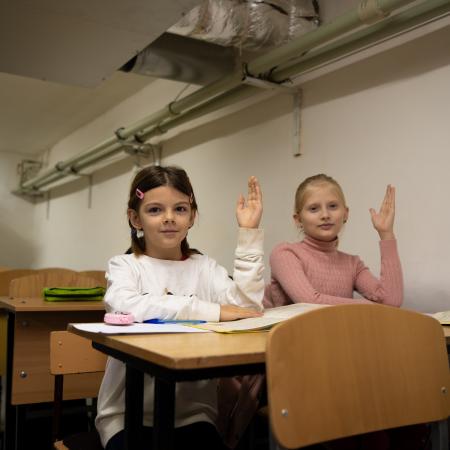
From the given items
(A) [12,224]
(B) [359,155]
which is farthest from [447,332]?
(A) [12,224]

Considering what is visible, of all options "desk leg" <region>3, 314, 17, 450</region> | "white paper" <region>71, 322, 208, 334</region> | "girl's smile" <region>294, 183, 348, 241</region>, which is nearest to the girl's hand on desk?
"white paper" <region>71, 322, 208, 334</region>

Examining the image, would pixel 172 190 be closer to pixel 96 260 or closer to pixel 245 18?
pixel 245 18

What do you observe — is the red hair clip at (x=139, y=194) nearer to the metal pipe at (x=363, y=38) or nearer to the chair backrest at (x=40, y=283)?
the metal pipe at (x=363, y=38)

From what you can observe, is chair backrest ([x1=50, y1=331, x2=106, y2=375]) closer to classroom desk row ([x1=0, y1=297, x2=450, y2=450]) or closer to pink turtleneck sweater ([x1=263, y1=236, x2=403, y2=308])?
classroom desk row ([x1=0, y1=297, x2=450, y2=450])

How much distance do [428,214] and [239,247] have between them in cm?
109

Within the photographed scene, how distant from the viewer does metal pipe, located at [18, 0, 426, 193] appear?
6.63 ft

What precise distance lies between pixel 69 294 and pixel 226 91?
1.50 meters

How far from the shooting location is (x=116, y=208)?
4906 millimetres

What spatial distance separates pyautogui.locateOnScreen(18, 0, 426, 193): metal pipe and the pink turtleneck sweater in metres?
0.90

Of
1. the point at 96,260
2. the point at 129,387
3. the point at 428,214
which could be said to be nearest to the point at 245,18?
the point at 428,214

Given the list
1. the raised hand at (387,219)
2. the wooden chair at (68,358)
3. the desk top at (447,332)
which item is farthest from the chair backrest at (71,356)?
the raised hand at (387,219)

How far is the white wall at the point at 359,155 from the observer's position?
6.91 feet

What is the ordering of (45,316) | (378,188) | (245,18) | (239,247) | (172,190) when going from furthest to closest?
(245,18) < (378,188) < (45,316) < (172,190) < (239,247)

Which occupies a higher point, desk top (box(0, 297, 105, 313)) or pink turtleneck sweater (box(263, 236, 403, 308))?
pink turtleneck sweater (box(263, 236, 403, 308))
